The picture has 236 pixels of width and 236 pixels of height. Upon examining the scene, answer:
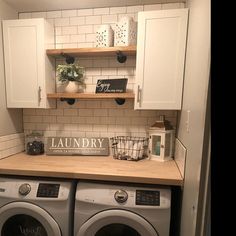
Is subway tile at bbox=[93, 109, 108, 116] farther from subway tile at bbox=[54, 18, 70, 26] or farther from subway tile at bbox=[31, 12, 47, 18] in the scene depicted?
subway tile at bbox=[31, 12, 47, 18]

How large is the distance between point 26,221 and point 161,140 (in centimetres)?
132

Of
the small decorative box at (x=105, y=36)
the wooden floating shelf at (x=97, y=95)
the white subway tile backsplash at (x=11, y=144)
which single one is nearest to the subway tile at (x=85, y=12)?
the small decorative box at (x=105, y=36)

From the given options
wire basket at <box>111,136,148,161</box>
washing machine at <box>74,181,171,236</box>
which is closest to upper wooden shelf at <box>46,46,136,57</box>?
wire basket at <box>111,136,148,161</box>

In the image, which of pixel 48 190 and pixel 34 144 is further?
pixel 34 144

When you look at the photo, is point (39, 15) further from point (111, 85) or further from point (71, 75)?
point (111, 85)

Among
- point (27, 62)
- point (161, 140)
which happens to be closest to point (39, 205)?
point (161, 140)

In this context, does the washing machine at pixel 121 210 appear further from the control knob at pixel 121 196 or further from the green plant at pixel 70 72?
the green plant at pixel 70 72

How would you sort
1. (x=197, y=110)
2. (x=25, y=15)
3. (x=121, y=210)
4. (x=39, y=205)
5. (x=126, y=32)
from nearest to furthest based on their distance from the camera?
(x=197, y=110)
(x=121, y=210)
(x=39, y=205)
(x=126, y=32)
(x=25, y=15)

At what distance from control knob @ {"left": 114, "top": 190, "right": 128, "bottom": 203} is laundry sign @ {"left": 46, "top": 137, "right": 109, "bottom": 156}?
1.80ft

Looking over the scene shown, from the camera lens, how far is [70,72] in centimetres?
172

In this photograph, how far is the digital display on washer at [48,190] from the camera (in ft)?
4.50

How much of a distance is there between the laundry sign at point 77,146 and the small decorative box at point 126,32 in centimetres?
93

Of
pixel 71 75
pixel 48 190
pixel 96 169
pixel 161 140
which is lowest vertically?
pixel 48 190
